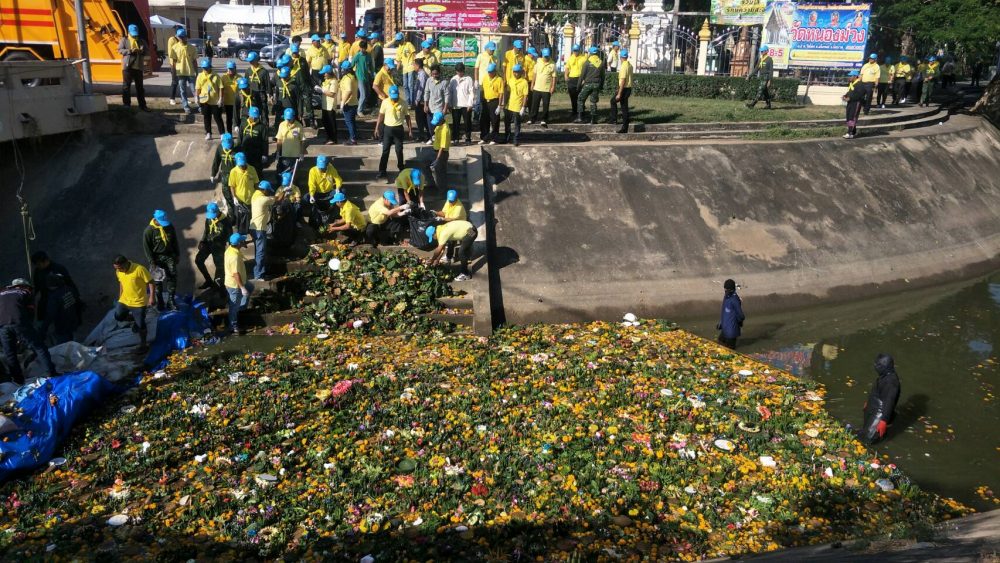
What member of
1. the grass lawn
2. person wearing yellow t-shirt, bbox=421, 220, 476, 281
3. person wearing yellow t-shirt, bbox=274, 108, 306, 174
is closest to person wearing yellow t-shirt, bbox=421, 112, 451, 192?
person wearing yellow t-shirt, bbox=421, 220, 476, 281

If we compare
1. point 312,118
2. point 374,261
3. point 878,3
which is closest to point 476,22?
point 312,118

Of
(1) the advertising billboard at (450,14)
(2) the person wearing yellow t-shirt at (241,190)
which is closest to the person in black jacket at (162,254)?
(2) the person wearing yellow t-shirt at (241,190)

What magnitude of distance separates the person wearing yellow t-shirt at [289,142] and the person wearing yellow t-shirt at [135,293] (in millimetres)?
3696

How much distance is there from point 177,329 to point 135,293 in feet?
2.71

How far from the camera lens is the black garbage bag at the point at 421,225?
12695 mm

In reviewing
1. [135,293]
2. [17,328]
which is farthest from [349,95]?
[17,328]

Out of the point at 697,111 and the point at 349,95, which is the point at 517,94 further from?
the point at 697,111

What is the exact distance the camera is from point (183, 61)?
1544 centimetres

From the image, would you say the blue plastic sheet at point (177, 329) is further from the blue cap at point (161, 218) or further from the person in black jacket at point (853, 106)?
the person in black jacket at point (853, 106)

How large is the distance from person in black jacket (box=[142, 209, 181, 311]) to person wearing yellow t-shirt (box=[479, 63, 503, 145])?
703 centimetres

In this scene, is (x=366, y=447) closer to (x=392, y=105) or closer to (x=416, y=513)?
(x=416, y=513)

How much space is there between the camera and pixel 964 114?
24.4 metres

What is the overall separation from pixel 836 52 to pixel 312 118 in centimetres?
1828

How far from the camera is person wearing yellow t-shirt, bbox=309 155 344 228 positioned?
42.3ft
